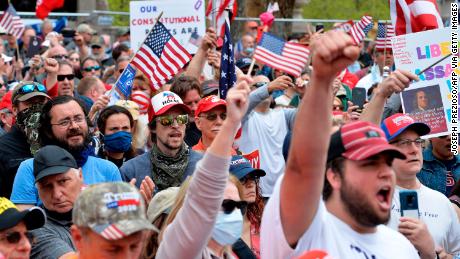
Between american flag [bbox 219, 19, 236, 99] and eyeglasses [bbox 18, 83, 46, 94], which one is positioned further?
american flag [bbox 219, 19, 236, 99]

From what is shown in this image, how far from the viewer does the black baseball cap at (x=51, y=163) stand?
6344mm

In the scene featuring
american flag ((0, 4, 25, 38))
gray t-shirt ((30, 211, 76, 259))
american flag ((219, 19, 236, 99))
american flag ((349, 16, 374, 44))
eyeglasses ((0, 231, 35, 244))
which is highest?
american flag ((0, 4, 25, 38))

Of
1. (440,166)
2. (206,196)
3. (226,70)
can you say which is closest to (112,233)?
(206,196)

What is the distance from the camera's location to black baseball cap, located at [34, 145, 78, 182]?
20.8 feet

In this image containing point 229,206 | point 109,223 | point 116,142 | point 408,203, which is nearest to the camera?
point 109,223

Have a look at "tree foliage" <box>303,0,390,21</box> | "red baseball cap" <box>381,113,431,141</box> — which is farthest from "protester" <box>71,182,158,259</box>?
"tree foliage" <box>303,0,390,21</box>

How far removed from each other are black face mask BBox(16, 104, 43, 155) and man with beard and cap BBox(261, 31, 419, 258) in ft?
11.7

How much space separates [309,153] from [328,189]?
1.77 ft

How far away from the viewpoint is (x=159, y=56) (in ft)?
35.8

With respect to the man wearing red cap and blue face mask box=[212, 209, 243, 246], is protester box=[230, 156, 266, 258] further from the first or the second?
blue face mask box=[212, 209, 243, 246]

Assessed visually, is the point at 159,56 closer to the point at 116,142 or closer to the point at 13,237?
the point at 116,142

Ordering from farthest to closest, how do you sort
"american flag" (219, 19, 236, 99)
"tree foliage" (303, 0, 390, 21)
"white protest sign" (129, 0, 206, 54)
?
1. "tree foliage" (303, 0, 390, 21)
2. "white protest sign" (129, 0, 206, 54)
3. "american flag" (219, 19, 236, 99)

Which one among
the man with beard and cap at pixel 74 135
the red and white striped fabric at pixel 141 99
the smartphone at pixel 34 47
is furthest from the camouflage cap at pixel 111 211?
the smartphone at pixel 34 47

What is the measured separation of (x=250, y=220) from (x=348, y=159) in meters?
2.49
